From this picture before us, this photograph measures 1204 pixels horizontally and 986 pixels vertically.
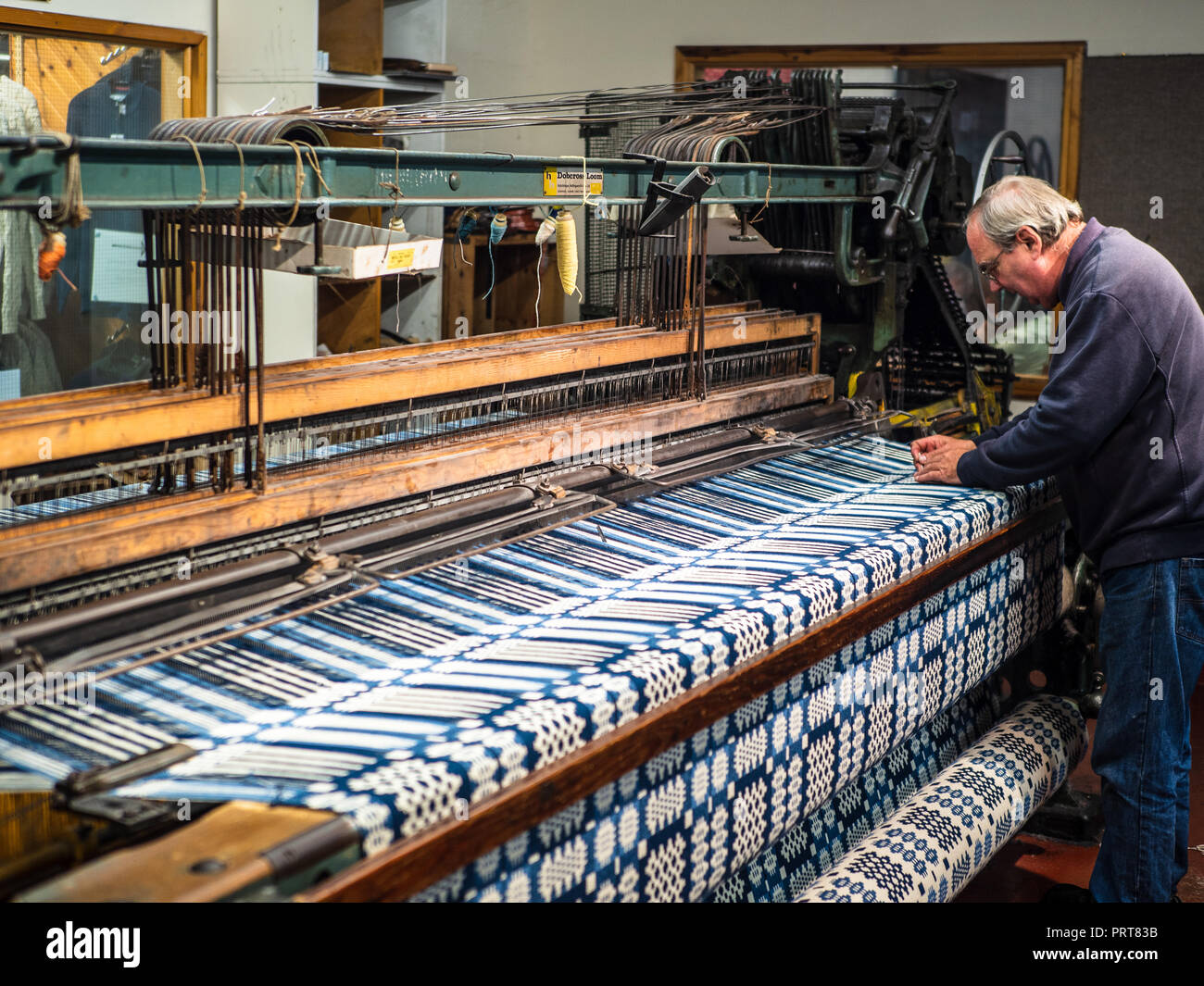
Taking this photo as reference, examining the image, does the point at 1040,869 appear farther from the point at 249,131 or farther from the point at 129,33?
the point at 129,33

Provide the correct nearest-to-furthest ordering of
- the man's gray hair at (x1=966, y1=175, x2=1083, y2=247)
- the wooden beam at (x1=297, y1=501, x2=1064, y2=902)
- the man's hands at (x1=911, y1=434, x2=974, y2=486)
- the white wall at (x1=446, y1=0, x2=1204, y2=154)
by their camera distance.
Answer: the wooden beam at (x1=297, y1=501, x2=1064, y2=902) < the man's gray hair at (x1=966, y1=175, x2=1083, y2=247) < the man's hands at (x1=911, y1=434, x2=974, y2=486) < the white wall at (x1=446, y1=0, x2=1204, y2=154)

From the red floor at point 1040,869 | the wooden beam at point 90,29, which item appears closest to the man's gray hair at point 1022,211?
the red floor at point 1040,869

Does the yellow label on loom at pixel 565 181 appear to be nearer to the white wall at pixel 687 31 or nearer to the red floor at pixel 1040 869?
the red floor at pixel 1040 869

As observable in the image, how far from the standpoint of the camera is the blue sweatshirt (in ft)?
8.44

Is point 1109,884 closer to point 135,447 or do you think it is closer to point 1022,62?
point 135,447

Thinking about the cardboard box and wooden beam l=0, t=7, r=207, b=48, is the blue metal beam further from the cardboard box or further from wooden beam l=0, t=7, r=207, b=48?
wooden beam l=0, t=7, r=207, b=48

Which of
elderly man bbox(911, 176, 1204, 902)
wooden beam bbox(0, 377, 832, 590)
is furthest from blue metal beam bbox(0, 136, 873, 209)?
elderly man bbox(911, 176, 1204, 902)

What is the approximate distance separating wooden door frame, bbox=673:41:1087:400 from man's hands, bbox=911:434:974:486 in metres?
3.39

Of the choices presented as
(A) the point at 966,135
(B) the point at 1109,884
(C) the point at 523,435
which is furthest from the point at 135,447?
(A) the point at 966,135

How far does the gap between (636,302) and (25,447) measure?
165 cm

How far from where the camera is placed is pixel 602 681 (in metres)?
1.70

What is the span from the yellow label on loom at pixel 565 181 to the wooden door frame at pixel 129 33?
2847mm

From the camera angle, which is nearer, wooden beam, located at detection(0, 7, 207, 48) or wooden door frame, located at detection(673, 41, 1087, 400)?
wooden beam, located at detection(0, 7, 207, 48)

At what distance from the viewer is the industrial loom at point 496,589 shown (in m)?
1.43
